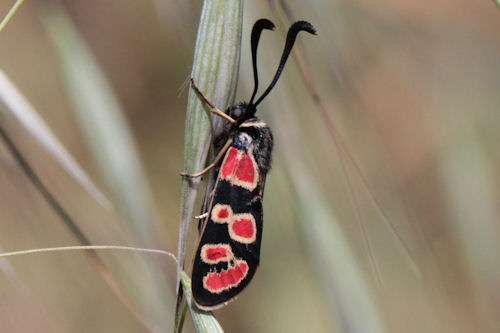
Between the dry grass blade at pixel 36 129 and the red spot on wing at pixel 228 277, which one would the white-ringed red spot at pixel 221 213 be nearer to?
the red spot on wing at pixel 228 277

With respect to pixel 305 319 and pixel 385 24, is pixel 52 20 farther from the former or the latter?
pixel 305 319

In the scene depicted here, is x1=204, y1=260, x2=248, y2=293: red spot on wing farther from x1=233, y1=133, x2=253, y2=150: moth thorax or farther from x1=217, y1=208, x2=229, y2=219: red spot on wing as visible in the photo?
x1=233, y1=133, x2=253, y2=150: moth thorax

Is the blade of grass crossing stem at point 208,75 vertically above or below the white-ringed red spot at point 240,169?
above

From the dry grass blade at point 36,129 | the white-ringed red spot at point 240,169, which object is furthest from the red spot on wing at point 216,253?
the dry grass blade at point 36,129

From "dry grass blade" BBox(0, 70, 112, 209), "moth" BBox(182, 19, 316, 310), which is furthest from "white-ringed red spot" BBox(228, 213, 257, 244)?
"dry grass blade" BBox(0, 70, 112, 209)

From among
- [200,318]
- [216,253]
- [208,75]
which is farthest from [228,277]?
[208,75]

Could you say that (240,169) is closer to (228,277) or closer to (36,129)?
(228,277)

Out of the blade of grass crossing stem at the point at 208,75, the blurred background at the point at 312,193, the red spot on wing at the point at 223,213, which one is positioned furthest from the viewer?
the red spot on wing at the point at 223,213
